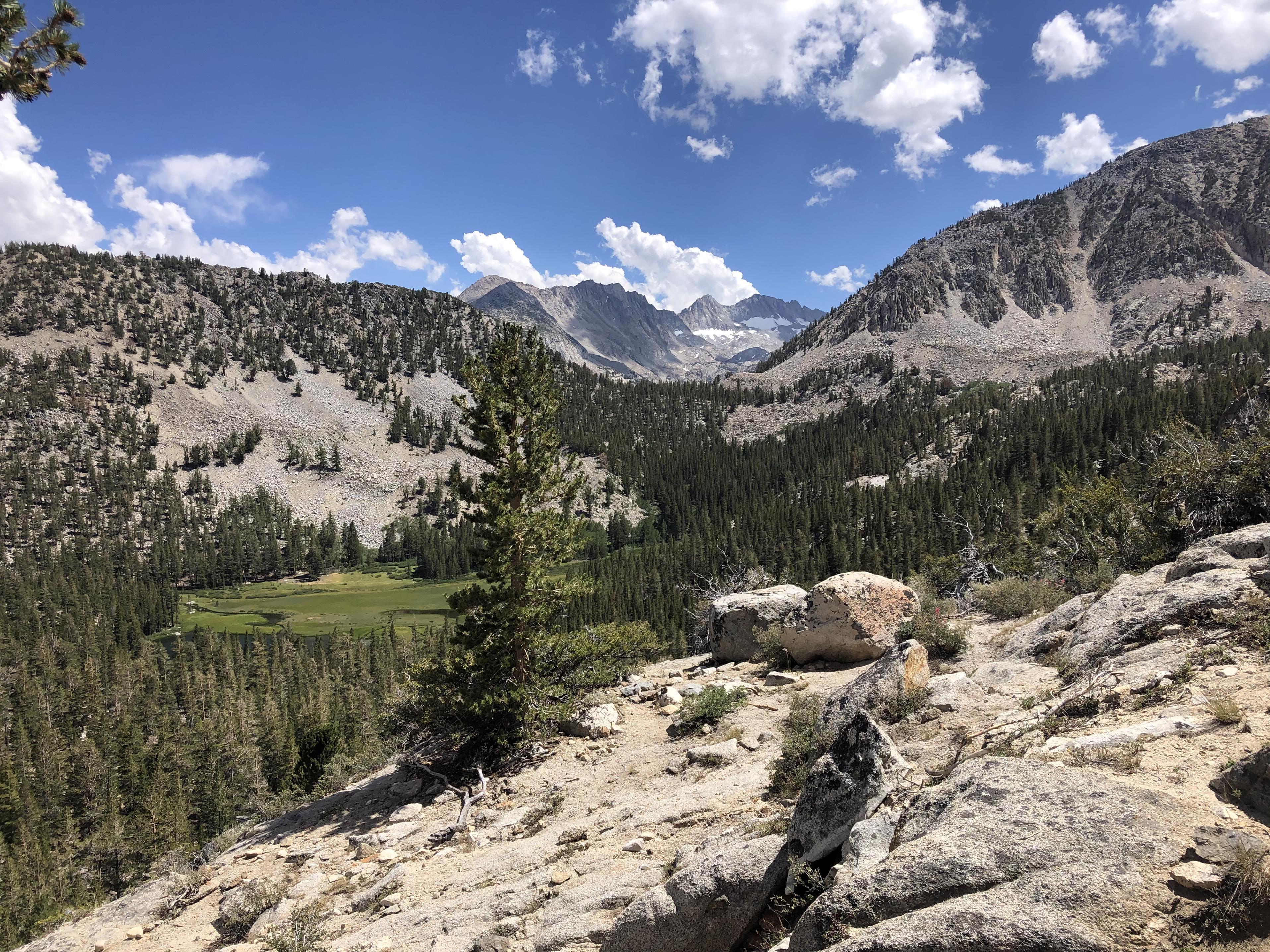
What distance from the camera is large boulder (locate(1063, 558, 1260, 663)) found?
9.91 m

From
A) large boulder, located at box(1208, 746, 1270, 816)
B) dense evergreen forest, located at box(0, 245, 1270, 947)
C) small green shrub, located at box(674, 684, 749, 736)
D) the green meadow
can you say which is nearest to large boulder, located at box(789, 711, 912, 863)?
large boulder, located at box(1208, 746, 1270, 816)

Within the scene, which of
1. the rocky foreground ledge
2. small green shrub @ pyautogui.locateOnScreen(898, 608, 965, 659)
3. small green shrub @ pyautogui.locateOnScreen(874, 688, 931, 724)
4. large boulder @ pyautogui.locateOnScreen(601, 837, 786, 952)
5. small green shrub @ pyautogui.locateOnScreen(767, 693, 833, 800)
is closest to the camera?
the rocky foreground ledge

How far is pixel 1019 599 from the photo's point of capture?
1894cm

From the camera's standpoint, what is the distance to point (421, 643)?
82.8 meters

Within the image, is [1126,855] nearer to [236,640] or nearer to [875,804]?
[875,804]

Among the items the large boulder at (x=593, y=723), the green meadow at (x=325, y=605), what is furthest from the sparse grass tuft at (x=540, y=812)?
the green meadow at (x=325, y=605)

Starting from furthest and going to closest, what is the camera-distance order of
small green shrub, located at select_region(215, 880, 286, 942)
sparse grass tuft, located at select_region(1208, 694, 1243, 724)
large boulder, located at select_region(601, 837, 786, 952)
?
small green shrub, located at select_region(215, 880, 286, 942) < large boulder, located at select_region(601, 837, 786, 952) < sparse grass tuft, located at select_region(1208, 694, 1243, 724)

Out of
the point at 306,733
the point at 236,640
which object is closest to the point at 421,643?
the point at 306,733

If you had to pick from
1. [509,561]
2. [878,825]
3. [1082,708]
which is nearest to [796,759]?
[1082,708]

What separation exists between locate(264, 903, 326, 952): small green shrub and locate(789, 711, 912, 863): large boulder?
733 centimetres

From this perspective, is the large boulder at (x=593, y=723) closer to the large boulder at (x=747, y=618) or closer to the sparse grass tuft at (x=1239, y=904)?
the large boulder at (x=747, y=618)

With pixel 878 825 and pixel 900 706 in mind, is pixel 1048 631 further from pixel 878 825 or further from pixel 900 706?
pixel 878 825

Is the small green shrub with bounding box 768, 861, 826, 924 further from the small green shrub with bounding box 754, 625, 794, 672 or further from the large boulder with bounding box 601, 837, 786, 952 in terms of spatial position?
the small green shrub with bounding box 754, 625, 794, 672

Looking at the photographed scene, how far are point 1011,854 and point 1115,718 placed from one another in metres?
4.20
